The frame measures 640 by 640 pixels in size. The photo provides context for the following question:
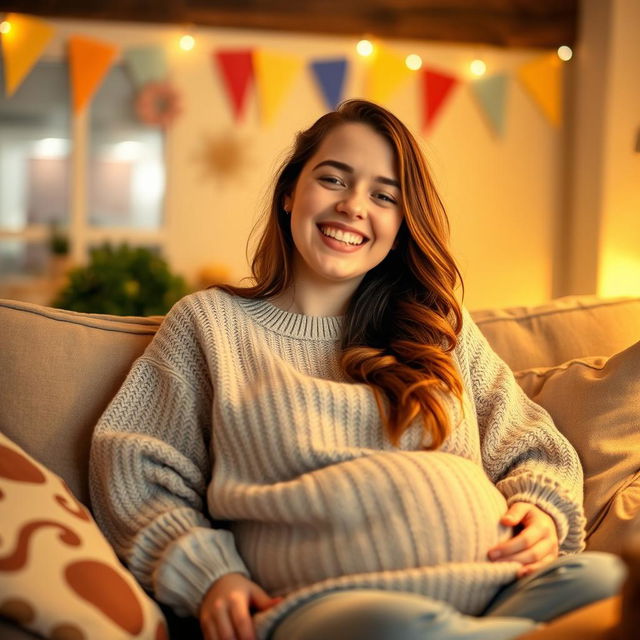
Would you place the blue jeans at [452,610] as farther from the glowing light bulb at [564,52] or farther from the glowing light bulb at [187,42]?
the glowing light bulb at [564,52]

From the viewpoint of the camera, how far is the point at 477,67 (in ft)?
15.6

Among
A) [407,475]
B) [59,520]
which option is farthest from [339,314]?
[59,520]

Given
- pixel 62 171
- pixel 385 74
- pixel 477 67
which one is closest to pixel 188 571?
pixel 62 171

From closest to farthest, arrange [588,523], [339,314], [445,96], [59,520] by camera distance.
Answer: [59,520] → [588,523] → [339,314] → [445,96]

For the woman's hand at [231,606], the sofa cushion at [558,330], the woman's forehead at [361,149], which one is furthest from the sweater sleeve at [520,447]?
the woman's hand at [231,606]

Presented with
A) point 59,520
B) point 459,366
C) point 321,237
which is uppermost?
point 321,237

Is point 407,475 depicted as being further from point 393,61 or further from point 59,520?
point 393,61

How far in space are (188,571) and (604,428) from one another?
840mm

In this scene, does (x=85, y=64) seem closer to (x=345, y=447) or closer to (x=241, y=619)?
(x=345, y=447)

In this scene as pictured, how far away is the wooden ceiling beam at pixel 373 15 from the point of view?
173 inches

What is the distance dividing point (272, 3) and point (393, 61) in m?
0.69

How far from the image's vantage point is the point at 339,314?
1.80m

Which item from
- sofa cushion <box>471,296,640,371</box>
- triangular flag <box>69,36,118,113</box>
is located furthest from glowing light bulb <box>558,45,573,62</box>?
sofa cushion <box>471,296,640,371</box>

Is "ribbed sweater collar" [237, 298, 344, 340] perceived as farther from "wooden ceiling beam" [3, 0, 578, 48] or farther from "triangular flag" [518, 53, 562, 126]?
"triangular flag" [518, 53, 562, 126]
